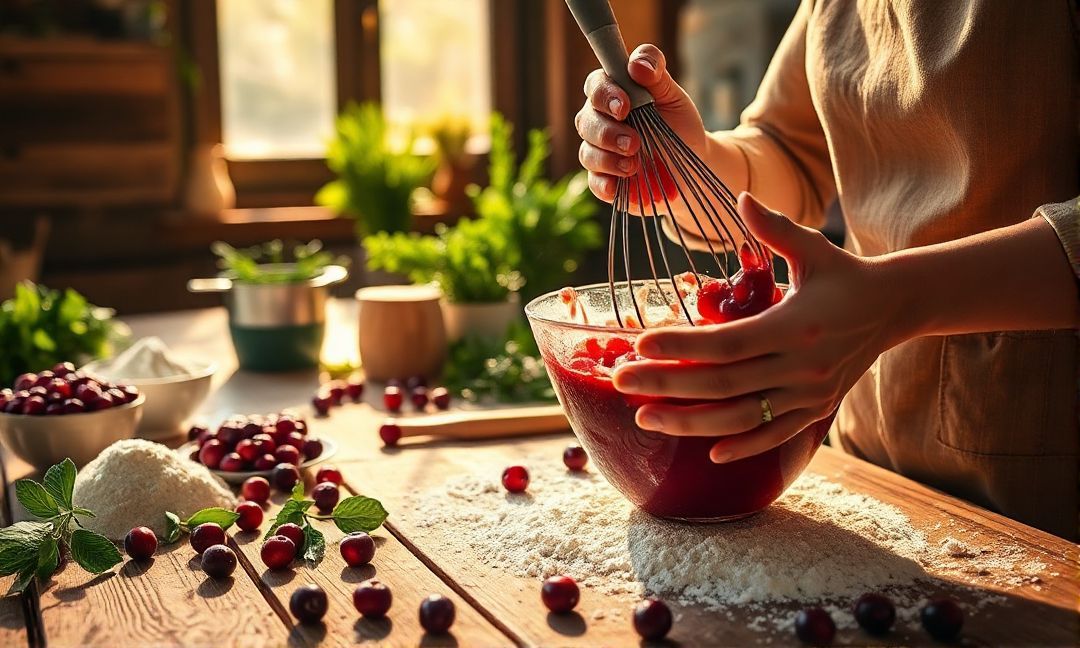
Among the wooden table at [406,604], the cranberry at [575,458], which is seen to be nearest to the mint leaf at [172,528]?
the wooden table at [406,604]

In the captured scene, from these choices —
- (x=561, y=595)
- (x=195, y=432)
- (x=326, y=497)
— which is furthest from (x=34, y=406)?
(x=561, y=595)

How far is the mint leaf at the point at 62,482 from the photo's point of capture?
41.8 inches

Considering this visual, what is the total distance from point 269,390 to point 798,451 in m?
1.07

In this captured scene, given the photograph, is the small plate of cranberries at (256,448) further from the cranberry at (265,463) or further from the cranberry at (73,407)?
the cranberry at (73,407)

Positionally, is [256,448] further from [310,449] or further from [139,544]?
[139,544]

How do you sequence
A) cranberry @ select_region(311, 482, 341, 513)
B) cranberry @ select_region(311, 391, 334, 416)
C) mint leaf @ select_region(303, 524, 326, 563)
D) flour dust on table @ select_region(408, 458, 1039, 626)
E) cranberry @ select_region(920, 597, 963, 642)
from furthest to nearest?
cranberry @ select_region(311, 391, 334, 416) < cranberry @ select_region(311, 482, 341, 513) < mint leaf @ select_region(303, 524, 326, 563) < flour dust on table @ select_region(408, 458, 1039, 626) < cranberry @ select_region(920, 597, 963, 642)

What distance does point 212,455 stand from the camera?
4.25 feet

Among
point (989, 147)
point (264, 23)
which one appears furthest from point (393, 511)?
point (264, 23)

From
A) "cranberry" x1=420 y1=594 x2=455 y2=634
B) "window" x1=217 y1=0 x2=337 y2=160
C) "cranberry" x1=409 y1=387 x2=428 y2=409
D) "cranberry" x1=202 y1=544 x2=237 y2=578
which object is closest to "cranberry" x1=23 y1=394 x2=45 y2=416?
"cranberry" x1=202 y1=544 x2=237 y2=578

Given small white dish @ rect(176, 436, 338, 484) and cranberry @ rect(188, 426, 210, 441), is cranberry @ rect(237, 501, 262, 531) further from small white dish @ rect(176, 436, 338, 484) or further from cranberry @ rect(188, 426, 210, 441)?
cranberry @ rect(188, 426, 210, 441)

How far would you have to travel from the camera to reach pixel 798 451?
1.03m

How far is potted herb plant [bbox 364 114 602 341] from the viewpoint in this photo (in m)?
2.02

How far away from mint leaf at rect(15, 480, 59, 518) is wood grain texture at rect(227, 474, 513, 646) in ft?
0.58

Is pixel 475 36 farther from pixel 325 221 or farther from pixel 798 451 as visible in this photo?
pixel 798 451
